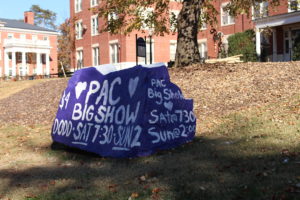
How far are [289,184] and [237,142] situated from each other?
240cm

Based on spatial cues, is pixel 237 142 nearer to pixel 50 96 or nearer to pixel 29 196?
pixel 29 196

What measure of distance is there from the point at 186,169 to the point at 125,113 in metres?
1.57

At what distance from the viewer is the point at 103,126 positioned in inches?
269

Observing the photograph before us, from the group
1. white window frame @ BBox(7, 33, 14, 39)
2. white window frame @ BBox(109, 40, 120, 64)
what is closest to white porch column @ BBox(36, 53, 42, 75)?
white window frame @ BBox(7, 33, 14, 39)

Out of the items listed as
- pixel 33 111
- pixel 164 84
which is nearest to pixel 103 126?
pixel 164 84

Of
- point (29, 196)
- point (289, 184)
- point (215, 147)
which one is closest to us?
point (289, 184)

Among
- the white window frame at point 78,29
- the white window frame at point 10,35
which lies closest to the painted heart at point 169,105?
the white window frame at point 78,29

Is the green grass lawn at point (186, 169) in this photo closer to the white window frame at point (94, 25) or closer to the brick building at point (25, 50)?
the white window frame at point (94, 25)

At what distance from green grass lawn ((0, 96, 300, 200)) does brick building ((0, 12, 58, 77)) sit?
5268cm

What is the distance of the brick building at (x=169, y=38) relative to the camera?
27852 millimetres

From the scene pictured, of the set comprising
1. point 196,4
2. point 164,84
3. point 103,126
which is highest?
point 196,4

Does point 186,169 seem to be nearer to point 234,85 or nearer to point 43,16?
point 234,85

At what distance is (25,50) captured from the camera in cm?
5869

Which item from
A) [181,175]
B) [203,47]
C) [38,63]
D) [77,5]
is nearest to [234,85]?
[181,175]
